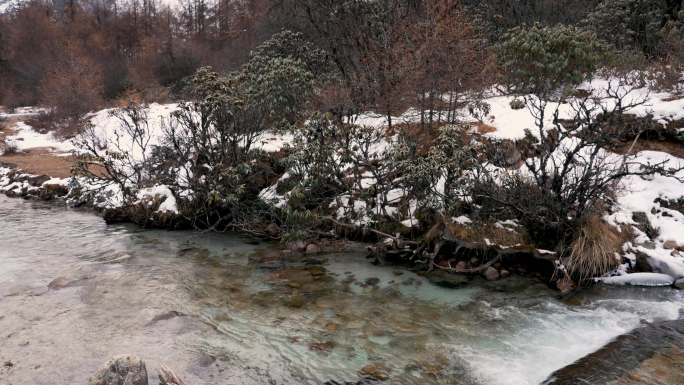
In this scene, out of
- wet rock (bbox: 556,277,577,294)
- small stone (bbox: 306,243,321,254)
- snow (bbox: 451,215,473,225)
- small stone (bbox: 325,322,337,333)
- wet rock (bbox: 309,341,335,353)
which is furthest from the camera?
small stone (bbox: 306,243,321,254)

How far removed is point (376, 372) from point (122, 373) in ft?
8.92

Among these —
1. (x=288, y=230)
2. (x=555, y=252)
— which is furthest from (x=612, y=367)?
(x=288, y=230)

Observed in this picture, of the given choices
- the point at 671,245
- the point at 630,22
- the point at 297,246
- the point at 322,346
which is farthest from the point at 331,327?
the point at 630,22

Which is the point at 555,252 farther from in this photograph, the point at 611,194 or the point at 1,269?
the point at 1,269

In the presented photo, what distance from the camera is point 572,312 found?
6664 millimetres

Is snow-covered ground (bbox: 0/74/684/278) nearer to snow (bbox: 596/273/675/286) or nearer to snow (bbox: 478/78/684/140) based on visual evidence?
snow (bbox: 478/78/684/140)

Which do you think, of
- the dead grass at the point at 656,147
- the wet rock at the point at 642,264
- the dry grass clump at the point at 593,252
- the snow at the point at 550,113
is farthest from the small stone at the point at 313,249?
the dead grass at the point at 656,147

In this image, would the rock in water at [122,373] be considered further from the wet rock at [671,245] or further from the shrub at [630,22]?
the shrub at [630,22]

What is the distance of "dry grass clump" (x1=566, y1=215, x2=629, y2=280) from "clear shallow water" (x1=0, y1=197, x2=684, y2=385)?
42 cm

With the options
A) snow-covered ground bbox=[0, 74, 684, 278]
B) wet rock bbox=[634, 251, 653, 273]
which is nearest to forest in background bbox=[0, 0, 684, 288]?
snow-covered ground bbox=[0, 74, 684, 278]

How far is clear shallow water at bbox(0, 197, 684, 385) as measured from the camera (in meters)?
5.46

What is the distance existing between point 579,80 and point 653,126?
4.28 m

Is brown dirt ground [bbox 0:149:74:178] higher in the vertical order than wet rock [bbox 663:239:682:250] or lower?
higher

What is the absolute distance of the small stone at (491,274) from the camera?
7980 millimetres
